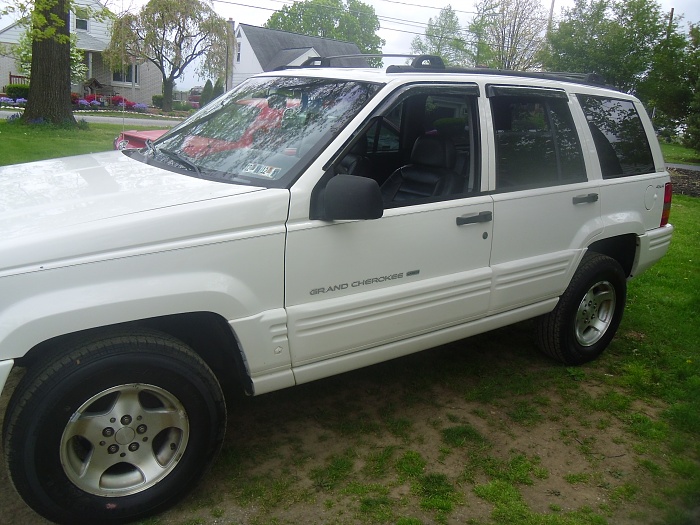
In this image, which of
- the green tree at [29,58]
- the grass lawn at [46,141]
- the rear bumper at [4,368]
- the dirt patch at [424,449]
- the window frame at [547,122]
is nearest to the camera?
the rear bumper at [4,368]

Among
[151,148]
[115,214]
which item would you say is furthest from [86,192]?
[151,148]

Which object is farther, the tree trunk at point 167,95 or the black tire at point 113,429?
the tree trunk at point 167,95

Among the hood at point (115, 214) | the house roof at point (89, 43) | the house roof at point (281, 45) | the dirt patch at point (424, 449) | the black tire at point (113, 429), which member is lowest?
the dirt patch at point (424, 449)

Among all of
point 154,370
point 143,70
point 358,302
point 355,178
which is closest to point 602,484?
point 358,302

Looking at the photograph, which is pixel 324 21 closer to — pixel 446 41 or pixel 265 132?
pixel 446 41

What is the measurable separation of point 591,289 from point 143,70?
146 feet

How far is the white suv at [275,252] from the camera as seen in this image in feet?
8.71

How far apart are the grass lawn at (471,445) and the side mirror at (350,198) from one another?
4.38ft

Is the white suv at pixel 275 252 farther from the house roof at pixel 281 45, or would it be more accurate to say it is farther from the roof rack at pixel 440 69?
the house roof at pixel 281 45

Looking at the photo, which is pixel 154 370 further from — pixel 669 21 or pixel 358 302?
pixel 669 21

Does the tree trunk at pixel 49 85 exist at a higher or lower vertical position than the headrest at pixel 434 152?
higher

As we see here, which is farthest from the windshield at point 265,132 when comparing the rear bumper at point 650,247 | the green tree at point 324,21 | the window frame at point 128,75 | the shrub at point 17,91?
the green tree at point 324,21

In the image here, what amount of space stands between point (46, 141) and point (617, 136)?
11674mm

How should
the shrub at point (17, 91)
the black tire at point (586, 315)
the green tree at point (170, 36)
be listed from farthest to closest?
the green tree at point (170, 36) → the shrub at point (17, 91) → the black tire at point (586, 315)
